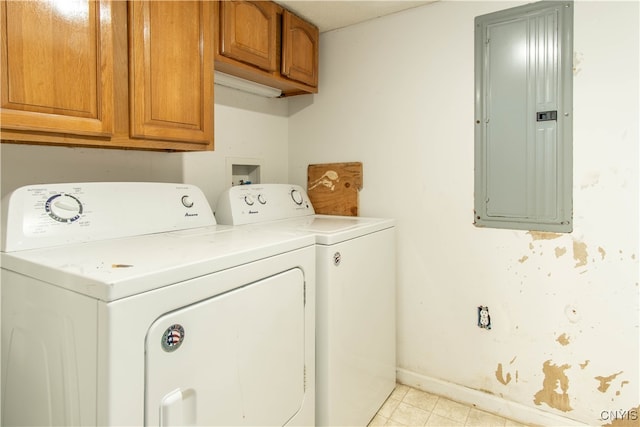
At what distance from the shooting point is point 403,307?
2162 millimetres

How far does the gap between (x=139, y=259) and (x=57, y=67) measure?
0.66 metres

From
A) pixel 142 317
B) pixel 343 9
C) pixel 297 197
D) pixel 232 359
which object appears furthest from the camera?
pixel 297 197

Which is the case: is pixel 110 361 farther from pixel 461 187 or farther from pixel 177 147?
pixel 461 187

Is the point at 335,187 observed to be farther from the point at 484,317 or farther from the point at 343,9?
the point at 484,317

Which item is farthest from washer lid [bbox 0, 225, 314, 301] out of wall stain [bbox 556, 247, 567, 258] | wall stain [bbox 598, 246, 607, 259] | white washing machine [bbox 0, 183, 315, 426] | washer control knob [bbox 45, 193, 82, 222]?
wall stain [bbox 598, 246, 607, 259]

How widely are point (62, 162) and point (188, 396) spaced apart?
3.54ft

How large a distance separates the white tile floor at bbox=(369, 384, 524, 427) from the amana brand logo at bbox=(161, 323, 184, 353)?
1.30 m

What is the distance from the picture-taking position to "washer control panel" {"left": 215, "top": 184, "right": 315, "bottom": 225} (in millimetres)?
1810

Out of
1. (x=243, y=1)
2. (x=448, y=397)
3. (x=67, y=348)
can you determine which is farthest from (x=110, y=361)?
(x=448, y=397)

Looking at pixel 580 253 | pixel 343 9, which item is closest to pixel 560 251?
pixel 580 253

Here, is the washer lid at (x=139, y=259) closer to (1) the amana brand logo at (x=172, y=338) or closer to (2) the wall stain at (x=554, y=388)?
(1) the amana brand logo at (x=172, y=338)

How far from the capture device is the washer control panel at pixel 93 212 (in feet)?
3.67

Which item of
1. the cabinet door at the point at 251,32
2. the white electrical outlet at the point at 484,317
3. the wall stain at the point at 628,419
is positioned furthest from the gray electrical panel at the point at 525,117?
the cabinet door at the point at 251,32

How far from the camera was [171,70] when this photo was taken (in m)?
1.43
